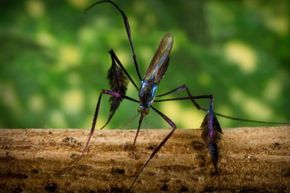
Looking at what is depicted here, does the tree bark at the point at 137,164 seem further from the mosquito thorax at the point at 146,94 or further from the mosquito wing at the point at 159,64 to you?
the mosquito wing at the point at 159,64

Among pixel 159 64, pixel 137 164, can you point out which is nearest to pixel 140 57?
pixel 159 64

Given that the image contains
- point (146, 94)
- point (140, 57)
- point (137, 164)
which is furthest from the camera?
point (140, 57)

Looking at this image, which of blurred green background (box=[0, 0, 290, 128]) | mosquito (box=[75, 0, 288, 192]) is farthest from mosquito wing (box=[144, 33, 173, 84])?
blurred green background (box=[0, 0, 290, 128])

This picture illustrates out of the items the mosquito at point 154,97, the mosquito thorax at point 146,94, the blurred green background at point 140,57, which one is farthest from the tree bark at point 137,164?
the blurred green background at point 140,57

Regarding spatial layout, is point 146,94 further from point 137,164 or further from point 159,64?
point 137,164

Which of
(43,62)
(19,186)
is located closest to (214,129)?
(19,186)

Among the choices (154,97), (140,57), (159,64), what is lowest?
(154,97)

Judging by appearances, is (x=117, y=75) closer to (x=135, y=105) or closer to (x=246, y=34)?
(x=135, y=105)
